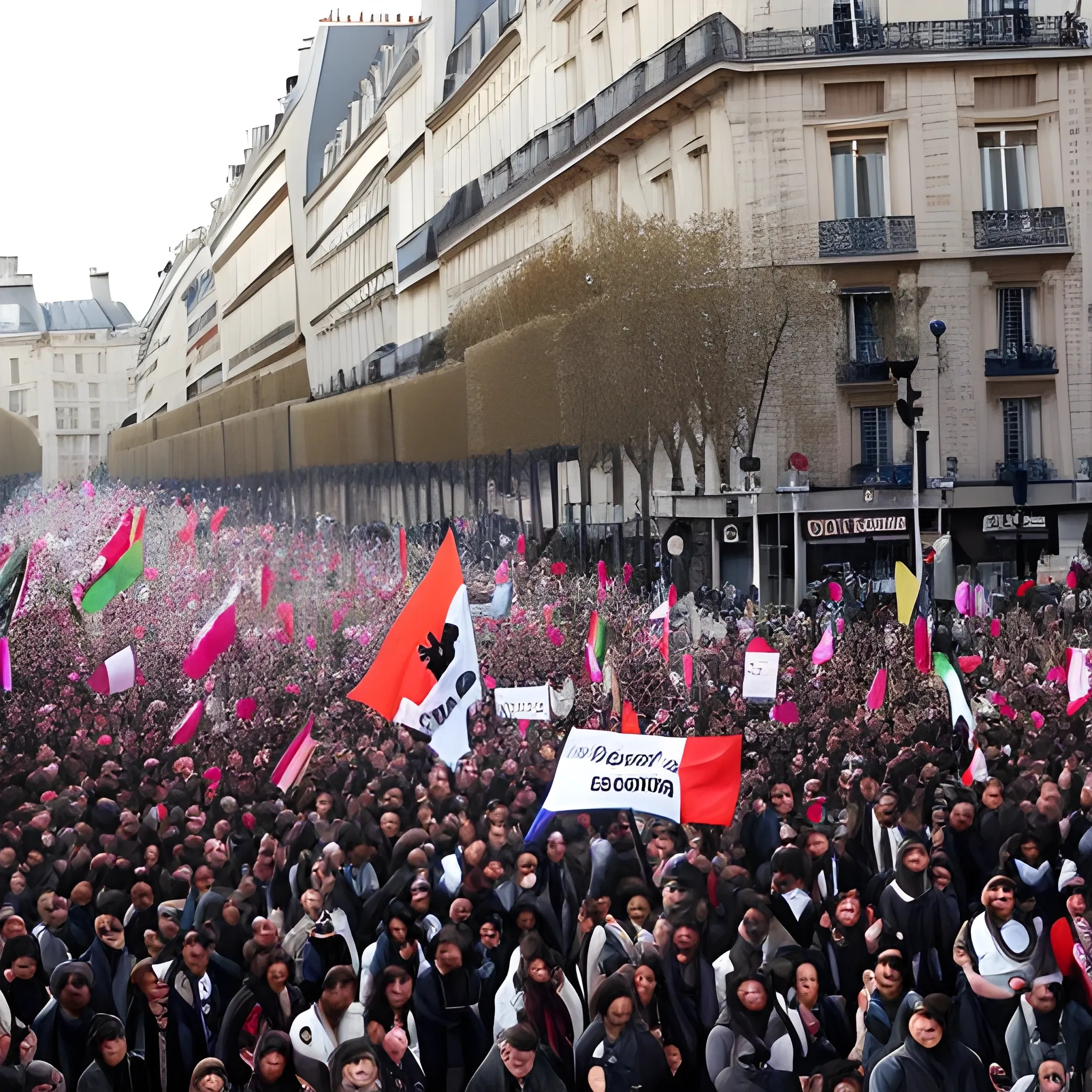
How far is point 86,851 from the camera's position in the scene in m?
8.67

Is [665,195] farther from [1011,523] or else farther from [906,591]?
[906,591]

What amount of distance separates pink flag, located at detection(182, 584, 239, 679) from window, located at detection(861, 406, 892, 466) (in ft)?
17.5

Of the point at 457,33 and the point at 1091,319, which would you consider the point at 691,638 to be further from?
the point at 457,33

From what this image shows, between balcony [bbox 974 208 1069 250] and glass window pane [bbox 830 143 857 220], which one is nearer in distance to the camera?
balcony [bbox 974 208 1069 250]

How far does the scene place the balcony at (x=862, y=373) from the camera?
647 inches

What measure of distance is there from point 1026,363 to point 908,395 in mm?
1002

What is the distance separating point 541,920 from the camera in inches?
297

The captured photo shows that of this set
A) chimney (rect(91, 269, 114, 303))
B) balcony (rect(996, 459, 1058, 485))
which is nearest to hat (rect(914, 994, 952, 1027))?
balcony (rect(996, 459, 1058, 485))

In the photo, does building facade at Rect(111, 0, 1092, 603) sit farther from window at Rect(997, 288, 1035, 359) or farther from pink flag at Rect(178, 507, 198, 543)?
pink flag at Rect(178, 507, 198, 543)

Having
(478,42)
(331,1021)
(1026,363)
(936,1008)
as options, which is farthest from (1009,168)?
(331,1021)

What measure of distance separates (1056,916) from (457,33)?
763 inches

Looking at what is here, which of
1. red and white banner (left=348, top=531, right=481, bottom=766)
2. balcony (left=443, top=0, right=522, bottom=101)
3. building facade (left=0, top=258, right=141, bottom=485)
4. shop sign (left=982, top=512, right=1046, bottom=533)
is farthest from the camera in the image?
building facade (left=0, top=258, right=141, bottom=485)

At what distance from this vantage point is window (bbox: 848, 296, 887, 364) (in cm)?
1644

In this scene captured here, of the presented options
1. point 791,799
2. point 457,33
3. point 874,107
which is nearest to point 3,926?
point 791,799
